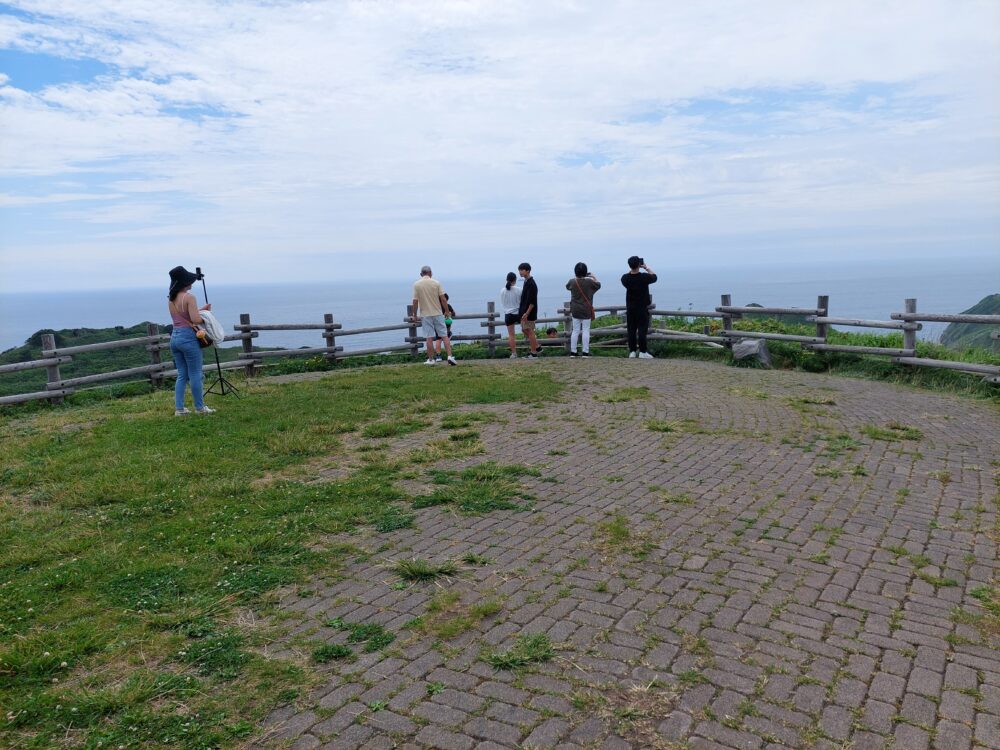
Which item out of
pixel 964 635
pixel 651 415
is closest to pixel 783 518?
pixel 964 635

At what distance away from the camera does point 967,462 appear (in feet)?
22.7

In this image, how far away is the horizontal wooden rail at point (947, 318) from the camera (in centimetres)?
1109

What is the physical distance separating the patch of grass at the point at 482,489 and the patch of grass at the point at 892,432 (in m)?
3.93

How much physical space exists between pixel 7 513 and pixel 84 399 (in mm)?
6873

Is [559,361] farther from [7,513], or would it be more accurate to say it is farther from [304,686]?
[304,686]

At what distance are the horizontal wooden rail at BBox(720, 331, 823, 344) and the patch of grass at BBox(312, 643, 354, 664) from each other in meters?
12.3

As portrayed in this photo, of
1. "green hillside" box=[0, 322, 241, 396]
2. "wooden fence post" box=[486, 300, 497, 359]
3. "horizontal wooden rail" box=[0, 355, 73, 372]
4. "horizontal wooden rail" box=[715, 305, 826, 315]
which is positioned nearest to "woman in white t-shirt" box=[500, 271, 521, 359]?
"wooden fence post" box=[486, 300, 497, 359]

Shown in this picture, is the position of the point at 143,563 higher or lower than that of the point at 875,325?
lower

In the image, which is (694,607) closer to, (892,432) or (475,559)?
(475,559)

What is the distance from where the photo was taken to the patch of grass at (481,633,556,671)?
3494 millimetres

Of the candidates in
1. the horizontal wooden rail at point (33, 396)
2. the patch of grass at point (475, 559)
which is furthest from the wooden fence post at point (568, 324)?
the patch of grass at point (475, 559)

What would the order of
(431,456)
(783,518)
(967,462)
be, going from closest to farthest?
(783,518), (967,462), (431,456)

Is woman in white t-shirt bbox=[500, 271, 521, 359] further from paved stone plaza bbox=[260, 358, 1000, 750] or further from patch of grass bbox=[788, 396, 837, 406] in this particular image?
paved stone plaza bbox=[260, 358, 1000, 750]

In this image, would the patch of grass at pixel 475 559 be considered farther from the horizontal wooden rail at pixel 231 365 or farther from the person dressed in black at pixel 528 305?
the person dressed in black at pixel 528 305
